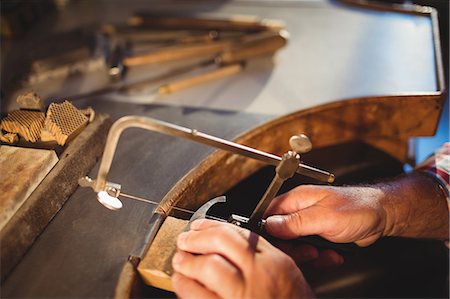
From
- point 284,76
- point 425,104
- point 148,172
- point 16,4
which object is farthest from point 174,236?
point 16,4

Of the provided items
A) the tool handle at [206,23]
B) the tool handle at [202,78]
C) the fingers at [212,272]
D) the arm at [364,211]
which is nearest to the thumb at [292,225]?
the arm at [364,211]

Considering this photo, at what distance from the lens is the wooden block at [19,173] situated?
894 millimetres

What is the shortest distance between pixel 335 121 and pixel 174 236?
2.58ft

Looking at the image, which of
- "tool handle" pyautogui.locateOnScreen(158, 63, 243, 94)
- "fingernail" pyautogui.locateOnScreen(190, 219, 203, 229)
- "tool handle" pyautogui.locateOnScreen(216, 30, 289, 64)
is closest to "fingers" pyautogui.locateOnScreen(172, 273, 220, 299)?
"fingernail" pyautogui.locateOnScreen(190, 219, 203, 229)

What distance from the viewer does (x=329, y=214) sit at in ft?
3.20

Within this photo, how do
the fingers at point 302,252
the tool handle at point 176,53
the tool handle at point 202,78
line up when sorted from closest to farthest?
the fingers at point 302,252 < the tool handle at point 202,78 < the tool handle at point 176,53

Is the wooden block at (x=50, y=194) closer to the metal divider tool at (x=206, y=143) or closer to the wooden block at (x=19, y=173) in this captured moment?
the wooden block at (x=19, y=173)

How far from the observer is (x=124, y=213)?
0.99 metres

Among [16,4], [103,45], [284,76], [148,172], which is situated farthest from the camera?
[16,4]

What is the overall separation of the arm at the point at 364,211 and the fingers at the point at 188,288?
0.26 meters

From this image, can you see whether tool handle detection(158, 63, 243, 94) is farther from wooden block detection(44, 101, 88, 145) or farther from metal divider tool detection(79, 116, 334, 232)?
metal divider tool detection(79, 116, 334, 232)

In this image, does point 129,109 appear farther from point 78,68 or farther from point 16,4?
point 16,4

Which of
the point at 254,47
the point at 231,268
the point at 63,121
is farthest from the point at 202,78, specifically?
the point at 231,268

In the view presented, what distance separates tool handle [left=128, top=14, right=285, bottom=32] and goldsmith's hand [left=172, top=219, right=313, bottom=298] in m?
1.20
